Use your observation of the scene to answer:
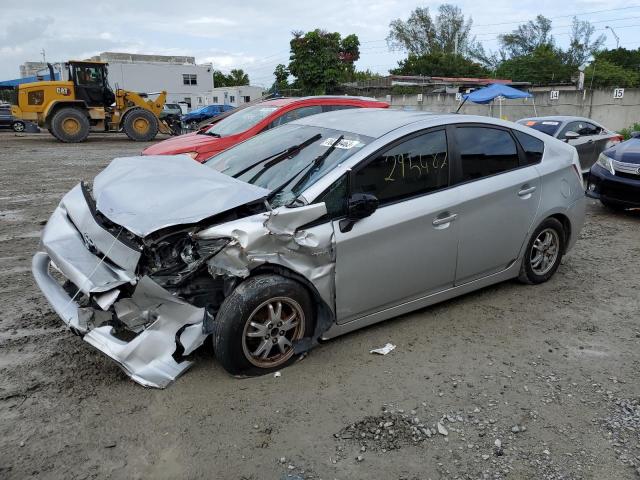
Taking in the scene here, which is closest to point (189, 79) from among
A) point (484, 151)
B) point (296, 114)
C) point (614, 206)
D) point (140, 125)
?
point (140, 125)

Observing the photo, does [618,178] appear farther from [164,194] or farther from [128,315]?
[128,315]

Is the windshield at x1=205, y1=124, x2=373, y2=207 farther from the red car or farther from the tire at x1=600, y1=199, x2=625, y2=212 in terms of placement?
the tire at x1=600, y1=199, x2=625, y2=212

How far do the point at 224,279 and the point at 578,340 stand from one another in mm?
2737

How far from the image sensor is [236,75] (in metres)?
85.9

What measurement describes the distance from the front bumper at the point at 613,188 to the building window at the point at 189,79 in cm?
5135

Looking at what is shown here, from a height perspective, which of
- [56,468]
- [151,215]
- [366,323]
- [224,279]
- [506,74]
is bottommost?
[56,468]

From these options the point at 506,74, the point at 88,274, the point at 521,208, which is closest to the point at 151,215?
the point at 88,274

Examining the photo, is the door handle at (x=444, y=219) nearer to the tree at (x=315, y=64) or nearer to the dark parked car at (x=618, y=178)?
the dark parked car at (x=618, y=178)

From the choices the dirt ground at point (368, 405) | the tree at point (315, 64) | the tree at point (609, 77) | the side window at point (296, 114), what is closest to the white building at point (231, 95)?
the tree at point (315, 64)

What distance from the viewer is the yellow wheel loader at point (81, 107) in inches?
746

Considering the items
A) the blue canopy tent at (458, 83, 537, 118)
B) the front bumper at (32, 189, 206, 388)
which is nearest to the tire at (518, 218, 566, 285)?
the front bumper at (32, 189, 206, 388)

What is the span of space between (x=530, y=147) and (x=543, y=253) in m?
1.01

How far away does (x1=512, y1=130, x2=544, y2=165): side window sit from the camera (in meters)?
4.64

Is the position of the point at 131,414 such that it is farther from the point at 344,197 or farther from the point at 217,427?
the point at 344,197
